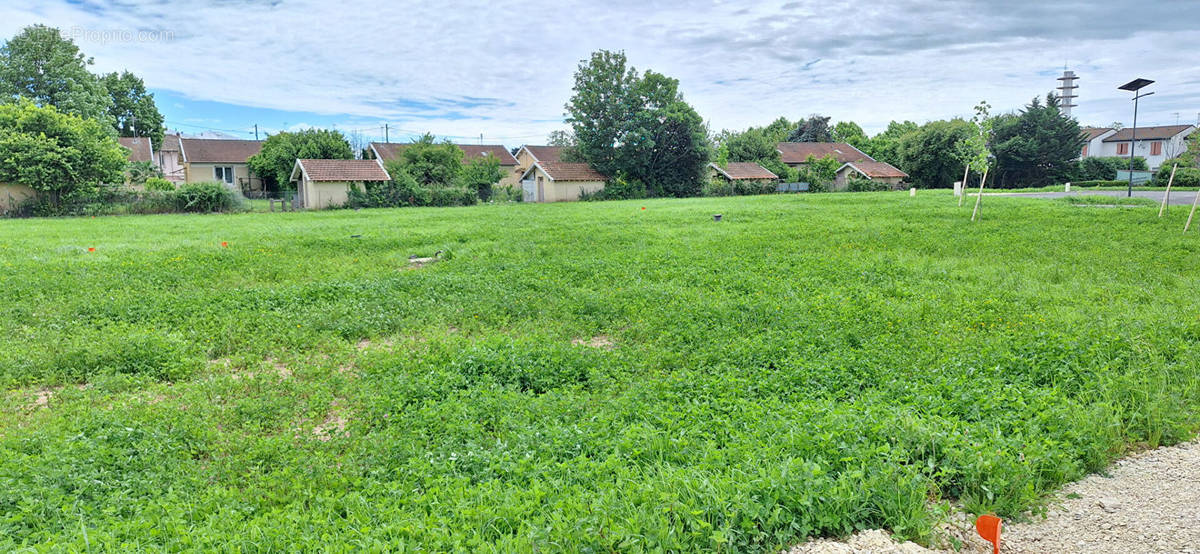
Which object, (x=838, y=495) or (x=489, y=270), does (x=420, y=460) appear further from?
(x=489, y=270)

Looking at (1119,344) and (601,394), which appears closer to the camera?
(601,394)

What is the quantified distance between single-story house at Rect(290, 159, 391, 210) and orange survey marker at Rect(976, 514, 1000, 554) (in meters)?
36.7

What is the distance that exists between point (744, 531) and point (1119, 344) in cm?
Answer: 501

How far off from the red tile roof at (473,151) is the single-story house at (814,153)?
25398mm

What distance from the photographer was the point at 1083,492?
12.2 ft

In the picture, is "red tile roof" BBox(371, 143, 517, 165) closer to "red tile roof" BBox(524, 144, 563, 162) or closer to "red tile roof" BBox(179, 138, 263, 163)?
"red tile roof" BBox(524, 144, 563, 162)

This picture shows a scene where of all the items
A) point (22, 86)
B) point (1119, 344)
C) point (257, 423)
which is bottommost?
point (257, 423)

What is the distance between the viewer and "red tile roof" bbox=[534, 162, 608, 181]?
44456 mm

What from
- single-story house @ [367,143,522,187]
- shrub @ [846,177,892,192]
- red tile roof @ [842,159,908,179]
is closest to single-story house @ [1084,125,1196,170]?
red tile roof @ [842,159,908,179]

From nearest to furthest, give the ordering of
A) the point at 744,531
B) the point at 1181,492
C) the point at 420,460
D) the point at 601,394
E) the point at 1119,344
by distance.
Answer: the point at 744,531 < the point at 1181,492 < the point at 420,460 < the point at 601,394 < the point at 1119,344

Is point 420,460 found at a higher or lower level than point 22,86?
lower

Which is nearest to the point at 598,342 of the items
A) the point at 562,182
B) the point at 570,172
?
the point at 562,182

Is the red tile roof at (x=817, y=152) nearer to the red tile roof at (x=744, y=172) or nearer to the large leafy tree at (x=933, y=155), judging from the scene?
the large leafy tree at (x=933, y=155)

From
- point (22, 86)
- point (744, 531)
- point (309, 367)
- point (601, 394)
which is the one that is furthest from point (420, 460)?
point (22, 86)
